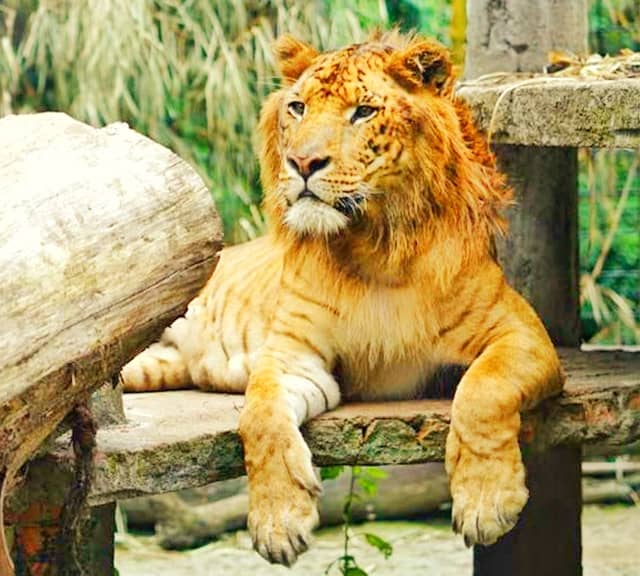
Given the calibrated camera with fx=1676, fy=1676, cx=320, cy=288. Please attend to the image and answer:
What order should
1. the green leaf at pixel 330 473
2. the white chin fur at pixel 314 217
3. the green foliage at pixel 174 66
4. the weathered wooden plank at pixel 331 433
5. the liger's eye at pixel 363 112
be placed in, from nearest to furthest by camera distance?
the weathered wooden plank at pixel 331 433 < the white chin fur at pixel 314 217 < the liger's eye at pixel 363 112 < the green leaf at pixel 330 473 < the green foliage at pixel 174 66

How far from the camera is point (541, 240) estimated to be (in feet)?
18.1

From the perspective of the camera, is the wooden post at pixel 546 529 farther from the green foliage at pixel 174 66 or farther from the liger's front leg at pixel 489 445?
the green foliage at pixel 174 66

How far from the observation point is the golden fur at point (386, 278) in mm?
4051

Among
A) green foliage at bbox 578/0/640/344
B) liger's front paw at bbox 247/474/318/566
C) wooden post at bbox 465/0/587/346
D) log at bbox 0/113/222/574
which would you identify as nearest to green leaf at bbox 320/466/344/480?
wooden post at bbox 465/0/587/346

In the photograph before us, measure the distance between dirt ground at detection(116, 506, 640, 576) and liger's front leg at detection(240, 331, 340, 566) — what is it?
2.61 metres

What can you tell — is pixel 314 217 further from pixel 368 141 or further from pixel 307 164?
pixel 368 141

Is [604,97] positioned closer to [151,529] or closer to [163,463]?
[163,463]

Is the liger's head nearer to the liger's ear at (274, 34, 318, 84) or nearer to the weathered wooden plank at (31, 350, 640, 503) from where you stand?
the liger's ear at (274, 34, 318, 84)

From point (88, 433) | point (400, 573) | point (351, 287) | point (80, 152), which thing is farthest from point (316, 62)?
point (400, 573)

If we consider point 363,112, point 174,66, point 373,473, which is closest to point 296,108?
point 363,112

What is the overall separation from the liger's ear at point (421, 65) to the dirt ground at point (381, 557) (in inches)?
112

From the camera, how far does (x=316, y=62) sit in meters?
4.47

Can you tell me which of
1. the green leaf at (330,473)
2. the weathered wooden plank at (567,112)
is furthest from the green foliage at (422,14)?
the weathered wooden plank at (567,112)

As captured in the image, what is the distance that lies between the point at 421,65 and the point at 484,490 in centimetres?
114
